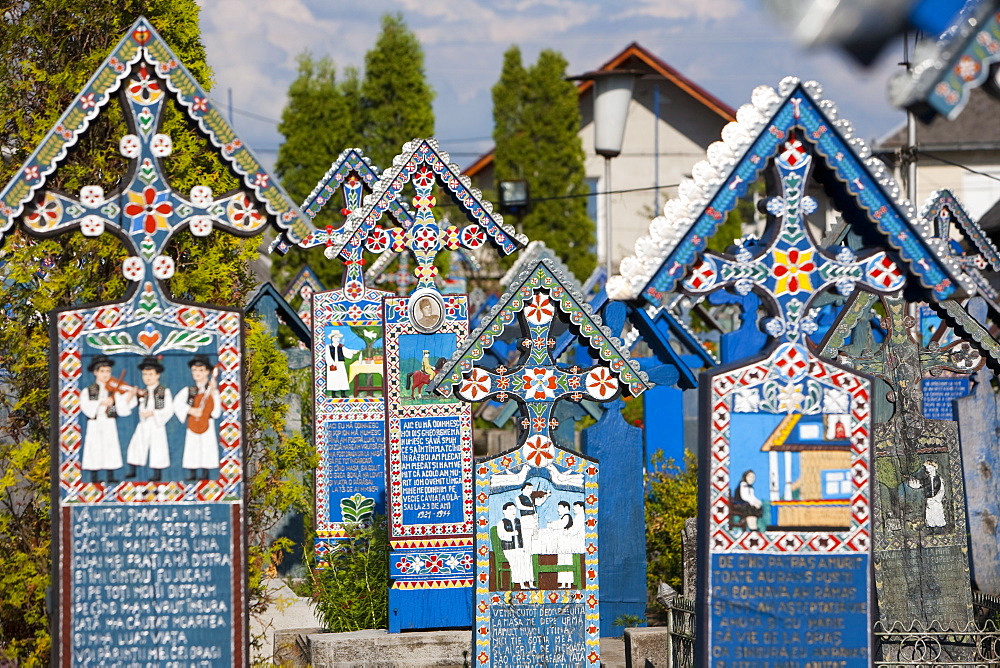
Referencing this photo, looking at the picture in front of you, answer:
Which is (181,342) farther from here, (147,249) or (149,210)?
(149,210)

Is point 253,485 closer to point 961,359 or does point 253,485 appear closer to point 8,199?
point 8,199

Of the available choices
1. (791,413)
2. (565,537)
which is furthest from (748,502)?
(565,537)

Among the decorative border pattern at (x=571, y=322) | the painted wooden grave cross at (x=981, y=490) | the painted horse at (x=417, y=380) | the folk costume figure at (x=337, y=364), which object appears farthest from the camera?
the folk costume figure at (x=337, y=364)

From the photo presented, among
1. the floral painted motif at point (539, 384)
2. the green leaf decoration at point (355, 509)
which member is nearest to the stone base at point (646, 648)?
the floral painted motif at point (539, 384)

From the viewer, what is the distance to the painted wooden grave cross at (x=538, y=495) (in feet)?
24.9

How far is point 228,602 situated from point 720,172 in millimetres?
3062

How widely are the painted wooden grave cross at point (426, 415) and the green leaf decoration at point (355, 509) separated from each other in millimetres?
1805

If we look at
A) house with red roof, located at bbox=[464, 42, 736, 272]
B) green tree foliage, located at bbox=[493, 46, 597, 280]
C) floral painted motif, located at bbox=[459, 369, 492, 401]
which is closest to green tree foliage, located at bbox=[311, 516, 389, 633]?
floral painted motif, located at bbox=[459, 369, 492, 401]

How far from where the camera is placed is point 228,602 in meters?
6.46

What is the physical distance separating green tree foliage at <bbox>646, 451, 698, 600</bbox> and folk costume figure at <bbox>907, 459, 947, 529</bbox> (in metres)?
2.18

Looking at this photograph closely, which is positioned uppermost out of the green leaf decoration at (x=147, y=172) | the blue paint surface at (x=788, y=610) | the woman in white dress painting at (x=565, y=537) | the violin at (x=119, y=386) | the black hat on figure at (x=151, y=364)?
the green leaf decoration at (x=147, y=172)

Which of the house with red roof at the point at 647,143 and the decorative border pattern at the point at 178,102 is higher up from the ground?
the house with red roof at the point at 647,143

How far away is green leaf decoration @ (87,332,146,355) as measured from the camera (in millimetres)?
6410

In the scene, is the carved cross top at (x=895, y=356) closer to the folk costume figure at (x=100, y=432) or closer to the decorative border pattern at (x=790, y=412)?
the decorative border pattern at (x=790, y=412)
